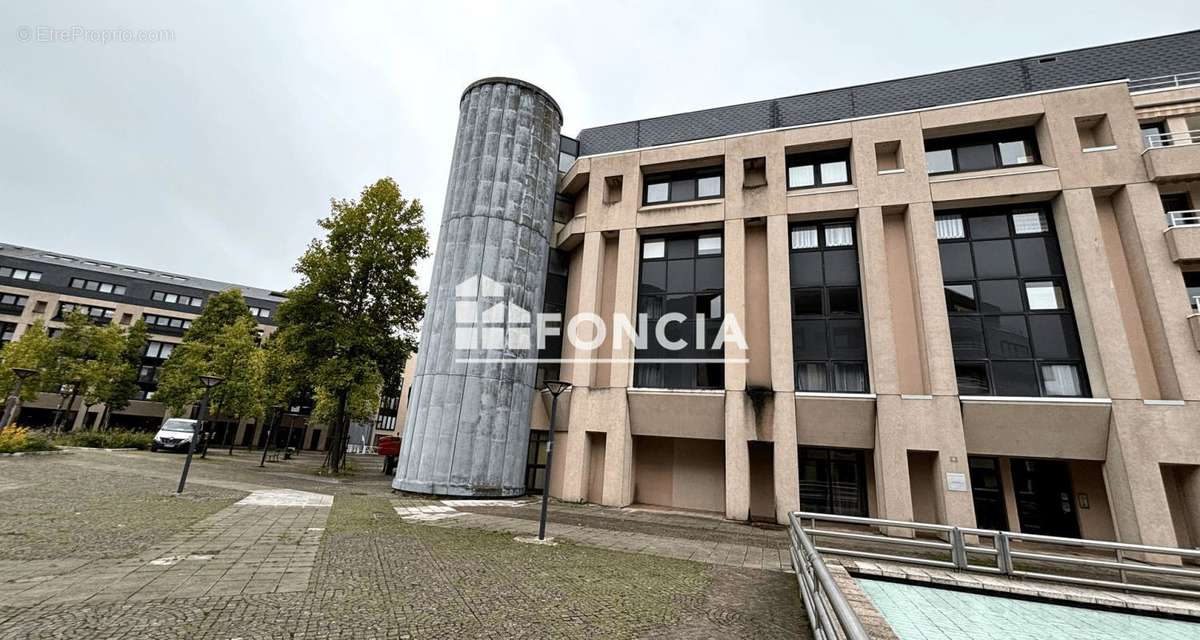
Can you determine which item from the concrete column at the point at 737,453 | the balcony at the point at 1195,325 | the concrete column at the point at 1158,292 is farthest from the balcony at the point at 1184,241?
the concrete column at the point at 737,453

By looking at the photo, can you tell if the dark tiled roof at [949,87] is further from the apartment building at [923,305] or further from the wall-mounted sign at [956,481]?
the wall-mounted sign at [956,481]

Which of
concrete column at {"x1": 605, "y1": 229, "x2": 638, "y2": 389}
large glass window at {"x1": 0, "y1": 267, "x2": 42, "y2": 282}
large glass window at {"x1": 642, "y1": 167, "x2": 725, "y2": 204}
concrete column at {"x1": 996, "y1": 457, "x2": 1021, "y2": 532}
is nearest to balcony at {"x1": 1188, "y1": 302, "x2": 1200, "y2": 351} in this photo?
concrete column at {"x1": 996, "y1": 457, "x2": 1021, "y2": 532}

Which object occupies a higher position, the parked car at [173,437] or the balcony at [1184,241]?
the balcony at [1184,241]

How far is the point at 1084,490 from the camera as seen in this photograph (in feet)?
46.0

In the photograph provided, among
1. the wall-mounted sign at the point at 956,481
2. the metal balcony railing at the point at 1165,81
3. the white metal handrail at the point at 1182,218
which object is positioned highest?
the metal balcony railing at the point at 1165,81

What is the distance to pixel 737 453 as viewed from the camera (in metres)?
15.7

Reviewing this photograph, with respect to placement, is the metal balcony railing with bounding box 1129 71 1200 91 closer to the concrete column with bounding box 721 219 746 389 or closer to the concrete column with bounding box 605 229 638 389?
the concrete column with bounding box 721 219 746 389

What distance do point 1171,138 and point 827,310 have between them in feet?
39.3

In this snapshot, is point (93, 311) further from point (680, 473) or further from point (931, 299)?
point (931, 299)

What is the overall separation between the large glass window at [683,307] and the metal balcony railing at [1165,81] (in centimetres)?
1499

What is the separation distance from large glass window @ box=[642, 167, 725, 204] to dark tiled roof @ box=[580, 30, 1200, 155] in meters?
2.49

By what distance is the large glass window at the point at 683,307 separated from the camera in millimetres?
17562

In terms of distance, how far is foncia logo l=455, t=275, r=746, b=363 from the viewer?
57.4 ft

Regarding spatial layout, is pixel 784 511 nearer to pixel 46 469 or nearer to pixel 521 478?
pixel 521 478
